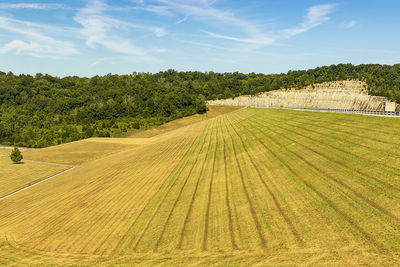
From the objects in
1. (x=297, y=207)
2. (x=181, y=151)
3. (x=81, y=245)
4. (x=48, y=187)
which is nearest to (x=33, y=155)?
(x=48, y=187)

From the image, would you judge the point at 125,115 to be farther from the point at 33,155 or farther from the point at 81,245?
the point at 81,245

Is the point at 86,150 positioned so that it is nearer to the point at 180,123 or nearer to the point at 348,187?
the point at 180,123

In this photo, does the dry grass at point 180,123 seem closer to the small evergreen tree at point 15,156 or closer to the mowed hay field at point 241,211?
the small evergreen tree at point 15,156

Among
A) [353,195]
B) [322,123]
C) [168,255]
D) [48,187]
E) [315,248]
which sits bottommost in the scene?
[48,187]

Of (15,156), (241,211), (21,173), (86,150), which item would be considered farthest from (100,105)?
(241,211)

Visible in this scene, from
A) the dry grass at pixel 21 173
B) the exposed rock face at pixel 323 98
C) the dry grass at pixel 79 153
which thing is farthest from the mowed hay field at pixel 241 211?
the exposed rock face at pixel 323 98

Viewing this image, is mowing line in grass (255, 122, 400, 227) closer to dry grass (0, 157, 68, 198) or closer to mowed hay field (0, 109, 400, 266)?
mowed hay field (0, 109, 400, 266)
